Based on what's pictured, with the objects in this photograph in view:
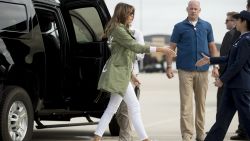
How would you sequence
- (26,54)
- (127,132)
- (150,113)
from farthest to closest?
(150,113), (127,132), (26,54)

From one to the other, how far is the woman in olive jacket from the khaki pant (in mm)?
994

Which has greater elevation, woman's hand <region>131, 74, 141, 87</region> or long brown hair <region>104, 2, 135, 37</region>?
long brown hair <region>104, 2, 135, 37</region>

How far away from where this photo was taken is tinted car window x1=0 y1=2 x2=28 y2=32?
372 inches

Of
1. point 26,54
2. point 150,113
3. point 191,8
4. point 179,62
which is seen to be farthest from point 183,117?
point 150,113

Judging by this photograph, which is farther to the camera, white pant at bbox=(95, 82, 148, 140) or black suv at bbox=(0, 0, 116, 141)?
white pant at bbox=(95, 82, 148, 140)

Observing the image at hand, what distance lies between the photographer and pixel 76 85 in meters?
11.1

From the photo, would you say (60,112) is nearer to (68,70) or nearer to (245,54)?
(68,70)

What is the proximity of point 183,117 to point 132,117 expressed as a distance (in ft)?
3.45

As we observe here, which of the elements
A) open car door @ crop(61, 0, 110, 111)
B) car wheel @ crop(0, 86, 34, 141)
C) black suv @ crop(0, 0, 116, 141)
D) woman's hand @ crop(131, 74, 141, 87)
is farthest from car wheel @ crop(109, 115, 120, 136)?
car wheel @ crop(0, 86, 34, 141)

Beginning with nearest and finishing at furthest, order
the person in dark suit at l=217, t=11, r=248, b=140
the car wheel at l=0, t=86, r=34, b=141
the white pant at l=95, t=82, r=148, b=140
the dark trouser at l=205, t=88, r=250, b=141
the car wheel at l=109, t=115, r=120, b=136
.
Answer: the dark trouser at l=205, t=88, r=250, b=141 < the car wheel at l=0, t=86, r=34, b=141 < the white pant at l=95, t=82, r=148, b=140 < the person in dark suit at l=217, t=11, r=248, b=140 < the car wheel at l=109, t=115, r=120, b=136

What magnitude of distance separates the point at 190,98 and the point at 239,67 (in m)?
1.76

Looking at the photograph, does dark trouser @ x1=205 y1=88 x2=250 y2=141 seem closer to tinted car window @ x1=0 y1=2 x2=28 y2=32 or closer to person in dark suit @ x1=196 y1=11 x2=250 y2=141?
person in dark suit @ x1=196 y1=11 x2=250 y2=141

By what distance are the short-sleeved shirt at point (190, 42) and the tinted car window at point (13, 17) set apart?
2084 millimetres

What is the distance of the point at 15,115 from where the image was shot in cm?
941
